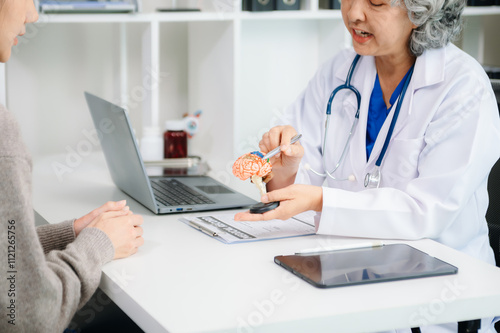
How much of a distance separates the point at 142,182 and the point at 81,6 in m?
0.79

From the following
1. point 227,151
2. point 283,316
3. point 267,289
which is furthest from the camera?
point 227,151

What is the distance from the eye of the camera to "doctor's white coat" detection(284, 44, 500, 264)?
1244 mm

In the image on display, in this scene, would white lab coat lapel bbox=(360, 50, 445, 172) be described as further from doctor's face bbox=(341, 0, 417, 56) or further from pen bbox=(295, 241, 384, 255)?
pen bbox=(295, 241, 384, 255)

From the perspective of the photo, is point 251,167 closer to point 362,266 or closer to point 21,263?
point 362,266

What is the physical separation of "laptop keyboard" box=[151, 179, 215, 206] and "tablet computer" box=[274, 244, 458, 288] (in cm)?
47

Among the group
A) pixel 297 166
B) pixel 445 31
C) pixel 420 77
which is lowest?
Answer: pixel 297 166

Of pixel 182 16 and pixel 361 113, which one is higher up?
pixel 182 16

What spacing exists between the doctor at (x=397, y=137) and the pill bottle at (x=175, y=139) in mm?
484

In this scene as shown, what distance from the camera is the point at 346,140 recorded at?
1600 mm

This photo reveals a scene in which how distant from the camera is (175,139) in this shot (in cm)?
210

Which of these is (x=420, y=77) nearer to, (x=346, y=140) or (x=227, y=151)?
(x=346, y=140)

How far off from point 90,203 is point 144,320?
0.72 m

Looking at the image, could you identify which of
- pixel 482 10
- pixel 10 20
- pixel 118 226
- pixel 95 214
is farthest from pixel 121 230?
pixel 482 10

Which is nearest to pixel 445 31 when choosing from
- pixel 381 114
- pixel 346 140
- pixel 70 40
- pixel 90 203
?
pixel 381 114
